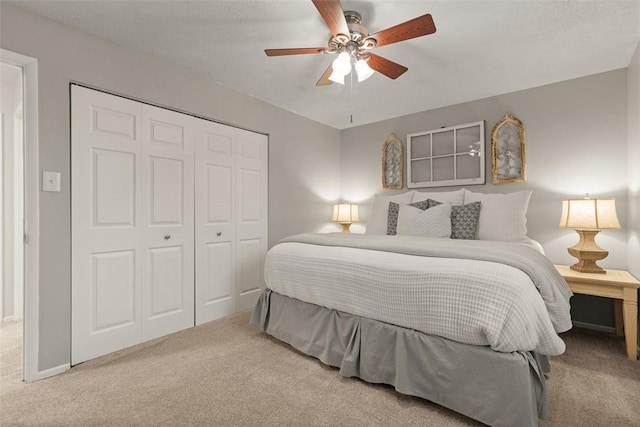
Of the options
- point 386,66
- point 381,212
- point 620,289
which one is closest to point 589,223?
point 620,289

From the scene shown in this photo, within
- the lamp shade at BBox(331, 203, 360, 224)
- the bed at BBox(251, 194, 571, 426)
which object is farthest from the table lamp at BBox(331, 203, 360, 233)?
the bed at BBox(251, 194, 571, 426)

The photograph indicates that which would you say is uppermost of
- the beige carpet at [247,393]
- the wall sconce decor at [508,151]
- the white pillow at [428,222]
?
the wall sconce decor at [508,151]

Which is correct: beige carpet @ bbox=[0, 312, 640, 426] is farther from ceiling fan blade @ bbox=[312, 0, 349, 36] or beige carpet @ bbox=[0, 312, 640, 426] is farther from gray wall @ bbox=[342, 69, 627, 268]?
ceiling fan blade @ bbox=[312, 0, 349, 36]

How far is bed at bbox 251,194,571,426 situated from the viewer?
1354 millimetres

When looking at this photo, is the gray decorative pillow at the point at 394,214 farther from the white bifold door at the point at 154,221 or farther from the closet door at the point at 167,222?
the closet door at the point at 167,222

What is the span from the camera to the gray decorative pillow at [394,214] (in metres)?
2.99

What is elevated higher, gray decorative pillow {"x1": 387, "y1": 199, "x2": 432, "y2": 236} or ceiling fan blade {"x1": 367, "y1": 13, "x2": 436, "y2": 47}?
ceiling fan blade {"x1": 367, "y1": 13, "x2": 436, "y2": 47}

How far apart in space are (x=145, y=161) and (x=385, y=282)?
79.4 inches

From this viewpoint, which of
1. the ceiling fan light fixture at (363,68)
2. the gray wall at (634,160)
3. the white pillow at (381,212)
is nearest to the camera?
the ceiling fan light fixture at (363,68)

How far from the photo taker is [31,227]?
185cm

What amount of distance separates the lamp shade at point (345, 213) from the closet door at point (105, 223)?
2.36 meters

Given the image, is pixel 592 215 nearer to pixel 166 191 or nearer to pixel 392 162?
pixel 392 162

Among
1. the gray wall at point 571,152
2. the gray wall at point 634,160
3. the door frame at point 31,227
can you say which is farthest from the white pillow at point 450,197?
the door frame at point 31,227

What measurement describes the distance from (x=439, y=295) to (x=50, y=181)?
2.41 meters
